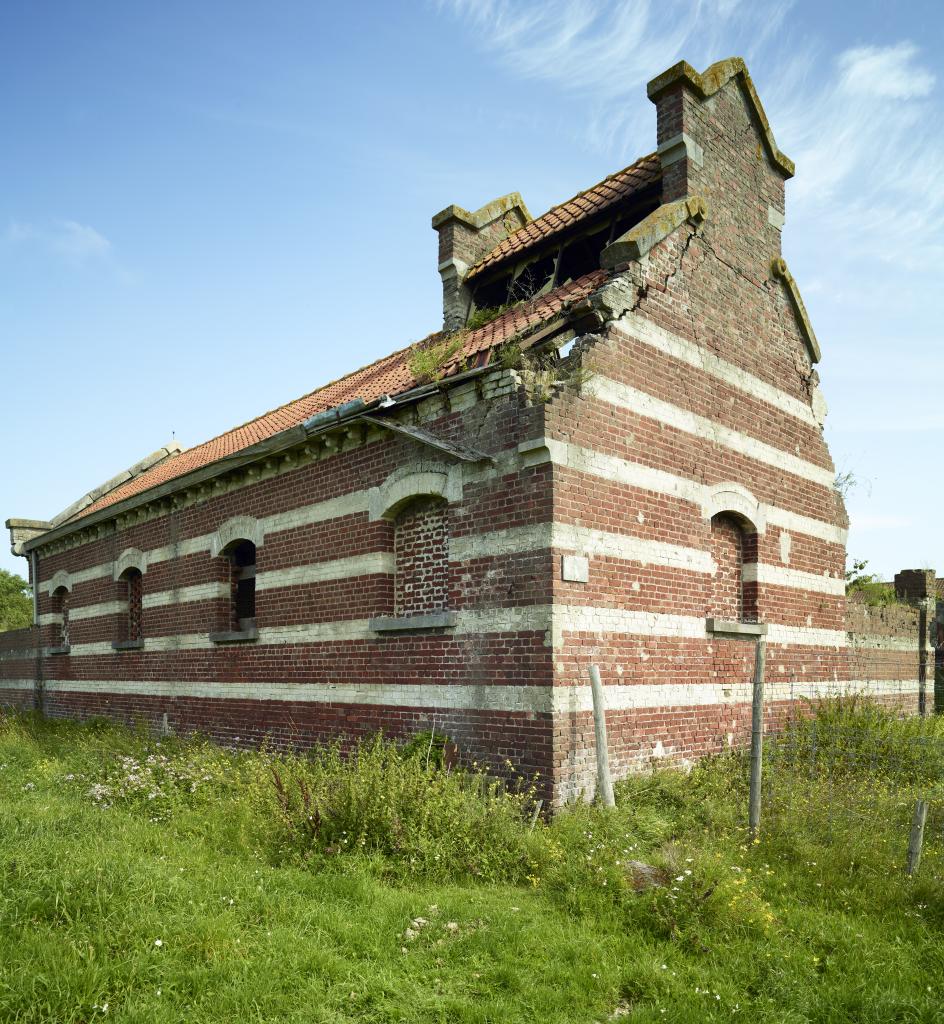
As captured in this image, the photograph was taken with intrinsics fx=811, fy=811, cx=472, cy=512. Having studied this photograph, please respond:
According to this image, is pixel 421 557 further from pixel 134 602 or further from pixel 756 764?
pixel 134 602

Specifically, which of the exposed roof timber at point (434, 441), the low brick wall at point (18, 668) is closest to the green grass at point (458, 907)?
the exposed roof timber at point (434, 441)

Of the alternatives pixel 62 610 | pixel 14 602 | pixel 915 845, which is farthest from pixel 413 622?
pixel 14 602

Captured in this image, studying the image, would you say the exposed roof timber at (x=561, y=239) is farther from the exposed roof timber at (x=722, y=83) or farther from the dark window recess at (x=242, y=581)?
the dark window recess at (x=242, y=581)

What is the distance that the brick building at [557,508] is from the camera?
8.06 meters

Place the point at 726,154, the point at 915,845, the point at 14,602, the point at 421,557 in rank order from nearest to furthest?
the point at 915,845
the point at 421,557
the point at 726,154
the point at 14,602

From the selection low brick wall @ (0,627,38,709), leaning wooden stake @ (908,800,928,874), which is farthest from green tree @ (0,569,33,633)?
leaning wooden stake @ (908,800,928,874)

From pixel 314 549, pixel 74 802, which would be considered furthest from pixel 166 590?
pixel 74 802

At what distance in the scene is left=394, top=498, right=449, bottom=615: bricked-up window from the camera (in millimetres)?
9133

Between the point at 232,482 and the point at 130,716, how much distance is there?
541cm

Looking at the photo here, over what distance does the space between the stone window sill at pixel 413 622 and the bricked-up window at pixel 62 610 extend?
11.7 m

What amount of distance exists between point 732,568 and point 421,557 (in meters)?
4.02

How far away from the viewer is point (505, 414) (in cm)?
824

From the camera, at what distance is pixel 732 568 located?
10344mm

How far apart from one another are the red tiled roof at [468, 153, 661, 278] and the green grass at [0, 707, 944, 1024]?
23.8 feet
